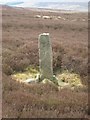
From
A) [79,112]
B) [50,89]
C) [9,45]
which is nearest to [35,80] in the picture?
[50,89]

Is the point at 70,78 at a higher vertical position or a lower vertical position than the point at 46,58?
lower

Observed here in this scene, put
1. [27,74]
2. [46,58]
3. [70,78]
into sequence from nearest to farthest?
[46,58]
[70,78]
[27,74]

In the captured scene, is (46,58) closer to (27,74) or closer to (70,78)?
(70,78)

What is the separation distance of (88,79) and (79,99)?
3878 millimetres

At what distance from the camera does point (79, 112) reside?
24.6 ft

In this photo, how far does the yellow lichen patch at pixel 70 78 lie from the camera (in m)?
12.1

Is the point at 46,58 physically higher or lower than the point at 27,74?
higher

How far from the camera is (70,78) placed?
12.7 meters

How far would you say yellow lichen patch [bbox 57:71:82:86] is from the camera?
1211 centimetres

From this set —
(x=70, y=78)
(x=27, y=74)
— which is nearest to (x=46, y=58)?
(x=70, y=78)

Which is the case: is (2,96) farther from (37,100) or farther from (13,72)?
(13,72)

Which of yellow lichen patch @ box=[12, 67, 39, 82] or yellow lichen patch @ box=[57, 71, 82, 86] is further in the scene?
yellow lichen patch @ box=[12, 67, 39, 82]

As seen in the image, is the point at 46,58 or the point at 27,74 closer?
the point at 46,58

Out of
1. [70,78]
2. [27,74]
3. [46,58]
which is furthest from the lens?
[27,74]
